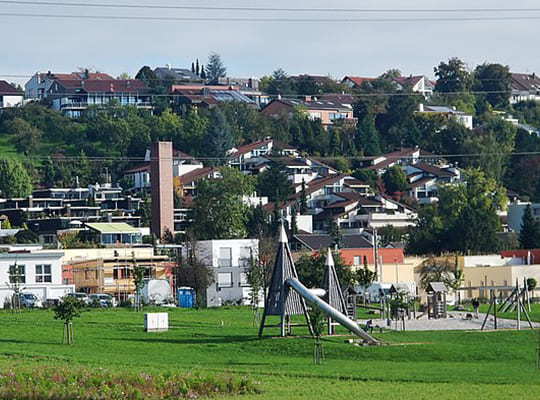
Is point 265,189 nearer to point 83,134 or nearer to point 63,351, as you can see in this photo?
point 83,134

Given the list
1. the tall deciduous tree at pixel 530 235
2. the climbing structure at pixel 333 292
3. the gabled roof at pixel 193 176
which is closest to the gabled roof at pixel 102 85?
the gabled roof at pixel 193 176

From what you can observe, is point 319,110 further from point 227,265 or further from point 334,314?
point 334,314

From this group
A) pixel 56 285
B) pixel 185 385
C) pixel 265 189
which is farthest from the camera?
pixel 265 189

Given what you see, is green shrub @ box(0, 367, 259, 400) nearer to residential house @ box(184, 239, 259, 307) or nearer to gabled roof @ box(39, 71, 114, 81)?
residential house @ box(184, 239, 259, 307)

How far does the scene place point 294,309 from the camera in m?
50.0

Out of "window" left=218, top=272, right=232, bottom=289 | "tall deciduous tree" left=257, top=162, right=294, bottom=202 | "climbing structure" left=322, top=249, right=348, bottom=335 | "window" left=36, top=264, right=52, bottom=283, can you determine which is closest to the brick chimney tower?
"tall deciduous tree" left=257, top=162, right=294, bottom=202

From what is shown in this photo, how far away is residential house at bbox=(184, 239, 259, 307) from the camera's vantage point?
287 ft

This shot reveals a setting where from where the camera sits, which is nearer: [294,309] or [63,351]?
[63,351]

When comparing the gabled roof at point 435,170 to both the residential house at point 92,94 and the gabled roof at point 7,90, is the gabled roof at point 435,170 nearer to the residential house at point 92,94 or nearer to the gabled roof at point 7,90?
the residential house at point 92,94

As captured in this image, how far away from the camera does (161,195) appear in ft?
393

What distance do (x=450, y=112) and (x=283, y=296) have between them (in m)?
134

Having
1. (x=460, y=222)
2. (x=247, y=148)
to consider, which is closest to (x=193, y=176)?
(x=247, y=148)

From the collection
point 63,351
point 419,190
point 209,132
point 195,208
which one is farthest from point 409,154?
point 63,351

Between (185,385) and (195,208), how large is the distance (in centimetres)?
8601
